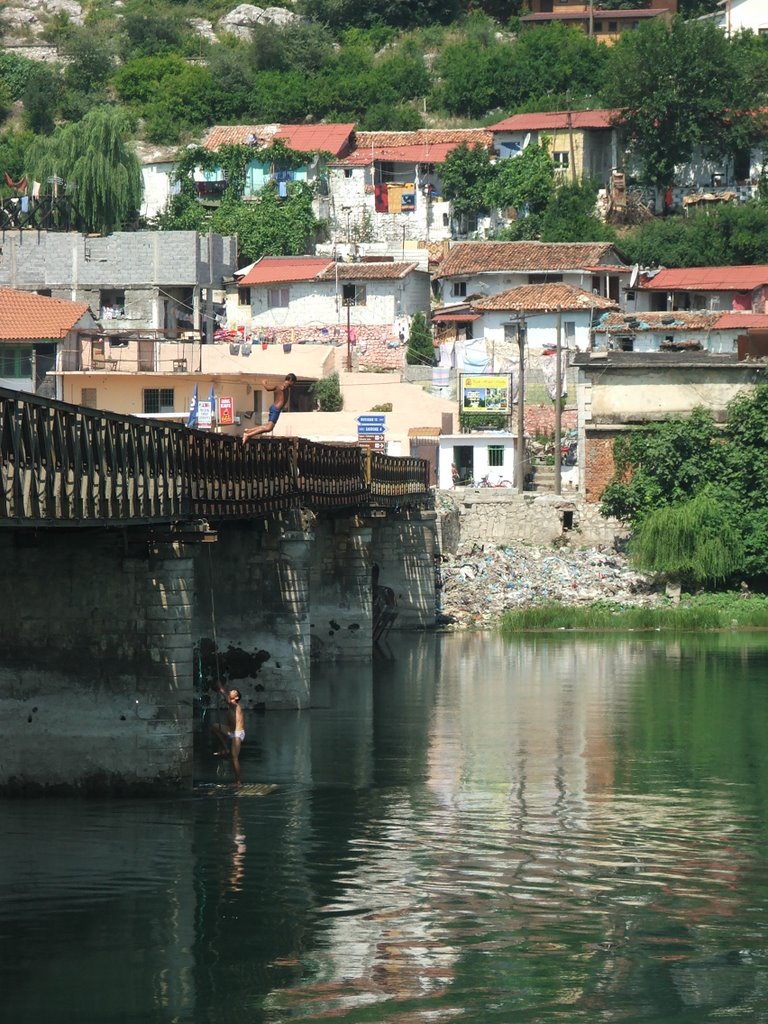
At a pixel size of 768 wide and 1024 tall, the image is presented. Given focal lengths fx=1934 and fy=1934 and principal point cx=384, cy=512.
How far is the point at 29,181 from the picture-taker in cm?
9300

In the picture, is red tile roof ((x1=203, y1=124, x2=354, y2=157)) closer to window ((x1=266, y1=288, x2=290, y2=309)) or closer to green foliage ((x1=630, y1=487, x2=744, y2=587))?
window ((x1=266, y1=288, x2=290, y2=309))

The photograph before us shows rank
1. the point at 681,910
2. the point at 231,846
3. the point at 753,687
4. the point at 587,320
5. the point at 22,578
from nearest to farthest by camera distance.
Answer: the point at 681,910 → the point at 231,846 → the point at 22,578 → the point at 753,687 → the point at 587,320

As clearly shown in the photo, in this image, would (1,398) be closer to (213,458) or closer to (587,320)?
(213,458)

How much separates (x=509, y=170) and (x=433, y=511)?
4100cm

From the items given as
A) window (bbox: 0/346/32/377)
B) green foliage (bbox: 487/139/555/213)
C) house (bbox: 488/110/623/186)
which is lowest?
window (bbox: 0/346/32/377)

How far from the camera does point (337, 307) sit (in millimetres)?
89500

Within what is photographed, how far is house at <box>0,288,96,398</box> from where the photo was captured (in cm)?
6538

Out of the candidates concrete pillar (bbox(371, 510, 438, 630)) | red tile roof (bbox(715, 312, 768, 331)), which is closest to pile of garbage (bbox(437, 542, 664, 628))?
concrete pillar (bbox(371, 510, 438, 630))

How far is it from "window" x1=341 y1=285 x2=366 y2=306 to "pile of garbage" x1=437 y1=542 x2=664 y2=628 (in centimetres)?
2523

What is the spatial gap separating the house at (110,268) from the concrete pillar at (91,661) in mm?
58121

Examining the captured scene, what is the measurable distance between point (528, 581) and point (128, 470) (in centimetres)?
3793

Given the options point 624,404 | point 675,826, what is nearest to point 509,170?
point 624,404

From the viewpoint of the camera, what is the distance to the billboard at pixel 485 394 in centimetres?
7562

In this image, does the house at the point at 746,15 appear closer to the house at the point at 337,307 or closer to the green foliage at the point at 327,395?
the house at the point at 337,307
